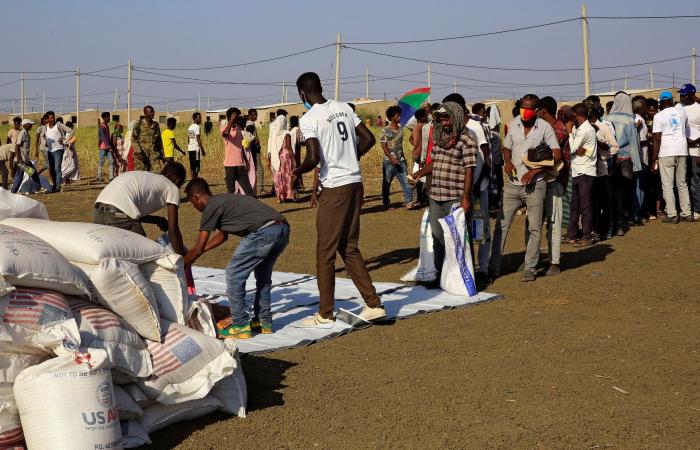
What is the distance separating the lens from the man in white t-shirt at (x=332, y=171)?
24.0 ft

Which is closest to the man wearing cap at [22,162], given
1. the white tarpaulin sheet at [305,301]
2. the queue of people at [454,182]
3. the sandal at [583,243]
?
the queue of people at [454,182]

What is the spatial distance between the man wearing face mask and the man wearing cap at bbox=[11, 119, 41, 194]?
1229 centimetres

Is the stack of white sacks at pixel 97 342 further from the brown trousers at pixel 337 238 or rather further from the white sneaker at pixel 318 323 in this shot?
the white sneaker at pixel 318 323

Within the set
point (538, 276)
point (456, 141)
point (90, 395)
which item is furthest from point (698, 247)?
point (90, 395)

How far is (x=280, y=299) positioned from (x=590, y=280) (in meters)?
3.16

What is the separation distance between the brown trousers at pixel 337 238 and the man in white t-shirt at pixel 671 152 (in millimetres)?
7016

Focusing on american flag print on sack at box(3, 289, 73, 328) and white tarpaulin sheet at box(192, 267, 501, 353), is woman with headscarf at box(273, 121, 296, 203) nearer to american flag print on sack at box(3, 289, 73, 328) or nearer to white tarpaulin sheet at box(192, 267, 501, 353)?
white tarpaulin sheet at box(192, 267, 501, 353)

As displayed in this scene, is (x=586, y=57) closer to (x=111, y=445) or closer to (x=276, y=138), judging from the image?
(x=276, y=138)

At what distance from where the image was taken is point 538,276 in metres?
9.92

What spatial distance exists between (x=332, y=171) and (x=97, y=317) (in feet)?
8.97

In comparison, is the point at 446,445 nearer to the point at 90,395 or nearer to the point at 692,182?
the point at 90,395

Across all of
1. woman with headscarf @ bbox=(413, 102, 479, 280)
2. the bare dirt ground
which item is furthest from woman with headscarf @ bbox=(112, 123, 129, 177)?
the bare dirt ground

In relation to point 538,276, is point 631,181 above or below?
above

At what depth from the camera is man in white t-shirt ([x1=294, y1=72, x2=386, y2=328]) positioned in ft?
24.0
